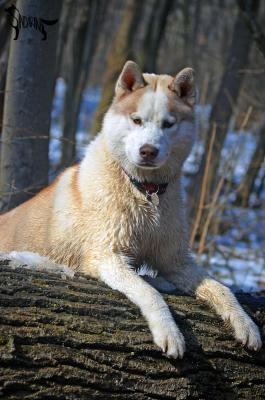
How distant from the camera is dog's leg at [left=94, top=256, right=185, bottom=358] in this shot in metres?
3.21

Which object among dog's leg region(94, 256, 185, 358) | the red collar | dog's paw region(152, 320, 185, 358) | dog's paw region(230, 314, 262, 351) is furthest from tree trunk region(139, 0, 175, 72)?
dog's paw region(152, 320, 185, 358)

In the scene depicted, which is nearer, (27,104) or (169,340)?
(169,340)

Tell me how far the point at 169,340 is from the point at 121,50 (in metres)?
8.52

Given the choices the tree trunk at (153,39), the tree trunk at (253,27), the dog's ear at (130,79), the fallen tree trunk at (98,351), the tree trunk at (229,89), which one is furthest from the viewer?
the tree trunk at (153,39)

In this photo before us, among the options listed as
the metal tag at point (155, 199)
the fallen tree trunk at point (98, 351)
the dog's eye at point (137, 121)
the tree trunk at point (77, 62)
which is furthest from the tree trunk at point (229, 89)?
the fallen tree trunk at point (98, 351)

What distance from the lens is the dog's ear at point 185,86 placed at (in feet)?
13.2

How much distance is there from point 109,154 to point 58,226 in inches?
23.6

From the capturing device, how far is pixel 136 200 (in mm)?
3996

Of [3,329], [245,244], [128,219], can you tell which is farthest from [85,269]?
[245,244]

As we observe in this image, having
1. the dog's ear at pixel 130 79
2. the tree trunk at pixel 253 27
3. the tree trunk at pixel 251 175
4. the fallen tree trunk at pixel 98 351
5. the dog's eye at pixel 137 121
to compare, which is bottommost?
the tree trunk at pixel 251 175

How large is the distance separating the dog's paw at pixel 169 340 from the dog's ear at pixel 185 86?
1.57 meters

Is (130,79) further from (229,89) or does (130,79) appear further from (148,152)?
(229,89)

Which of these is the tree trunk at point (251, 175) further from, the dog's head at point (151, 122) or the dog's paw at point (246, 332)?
the dog's paw at point (246, 332)

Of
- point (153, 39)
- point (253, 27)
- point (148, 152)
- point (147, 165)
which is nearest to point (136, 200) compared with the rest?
point (147, 165)
